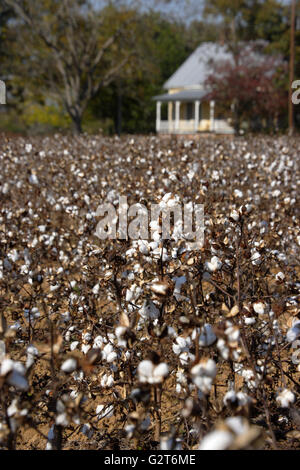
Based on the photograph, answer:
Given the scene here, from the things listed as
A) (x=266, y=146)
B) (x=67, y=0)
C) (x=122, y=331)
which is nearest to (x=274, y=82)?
(x=67, y=0)

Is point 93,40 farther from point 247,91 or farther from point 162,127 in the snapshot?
point 162,127

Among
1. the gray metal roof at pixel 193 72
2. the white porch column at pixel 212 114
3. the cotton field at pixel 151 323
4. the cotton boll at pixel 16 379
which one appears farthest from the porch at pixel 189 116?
the cotton boll at pixel 16 379

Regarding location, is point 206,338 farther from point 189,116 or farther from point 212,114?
point 189,116

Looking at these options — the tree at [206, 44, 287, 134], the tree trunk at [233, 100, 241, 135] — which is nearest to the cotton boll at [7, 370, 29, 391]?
the tree at [206, 44, 287, 134]

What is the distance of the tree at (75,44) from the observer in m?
27.9

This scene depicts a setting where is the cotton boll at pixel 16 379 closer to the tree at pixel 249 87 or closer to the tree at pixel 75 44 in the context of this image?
the tree at pixel 249 87

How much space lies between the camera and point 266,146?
8.47 meters

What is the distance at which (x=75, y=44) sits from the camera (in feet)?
95.1

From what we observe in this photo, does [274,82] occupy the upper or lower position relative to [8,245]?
upper

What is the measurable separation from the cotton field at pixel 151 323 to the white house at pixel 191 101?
3020 cm

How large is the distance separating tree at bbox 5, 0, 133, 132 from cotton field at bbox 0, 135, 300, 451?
77.0 ft

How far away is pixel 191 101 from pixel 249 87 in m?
11.7

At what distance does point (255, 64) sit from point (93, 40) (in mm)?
9265

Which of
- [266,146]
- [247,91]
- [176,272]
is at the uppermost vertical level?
[247,91]
